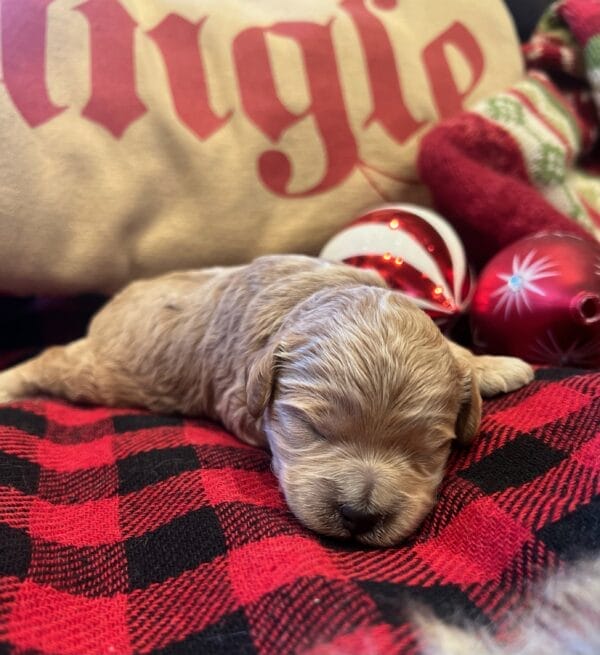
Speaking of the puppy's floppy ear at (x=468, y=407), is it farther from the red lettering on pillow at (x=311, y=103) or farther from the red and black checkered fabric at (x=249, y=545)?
the red lettering on pillow at (x=311, y=103)

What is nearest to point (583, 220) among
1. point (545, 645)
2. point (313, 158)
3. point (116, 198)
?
point (313, 158)

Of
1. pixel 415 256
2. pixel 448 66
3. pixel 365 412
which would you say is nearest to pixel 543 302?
pixel 415 256

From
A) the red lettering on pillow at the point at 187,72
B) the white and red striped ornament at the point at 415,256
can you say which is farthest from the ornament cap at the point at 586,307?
the red lettering on pillow at the point at 187,72

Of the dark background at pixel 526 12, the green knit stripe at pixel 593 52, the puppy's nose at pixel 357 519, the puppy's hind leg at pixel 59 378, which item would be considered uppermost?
the dark background at pixel 526 12

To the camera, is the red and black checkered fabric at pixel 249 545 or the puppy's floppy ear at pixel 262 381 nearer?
the red and black checkered fabric at pixel 249 545

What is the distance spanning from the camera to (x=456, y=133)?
2213mm

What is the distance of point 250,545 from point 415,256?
977 mm

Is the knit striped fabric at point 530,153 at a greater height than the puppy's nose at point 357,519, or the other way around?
the knit striped fabric at point 530,153

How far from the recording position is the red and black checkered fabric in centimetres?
98

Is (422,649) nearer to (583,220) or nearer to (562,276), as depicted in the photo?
(562,276)

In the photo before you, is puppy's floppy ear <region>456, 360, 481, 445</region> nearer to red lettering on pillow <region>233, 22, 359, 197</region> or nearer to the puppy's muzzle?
the puppy's muzzle

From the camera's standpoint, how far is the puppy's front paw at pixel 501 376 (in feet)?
5.26

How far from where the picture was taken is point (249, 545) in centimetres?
118

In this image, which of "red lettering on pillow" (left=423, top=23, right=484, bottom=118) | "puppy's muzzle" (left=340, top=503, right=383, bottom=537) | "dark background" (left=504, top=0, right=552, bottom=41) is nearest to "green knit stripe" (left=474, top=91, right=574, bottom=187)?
"red lettering on pillow" (left=423, top=23, right=484, bottom=118)
